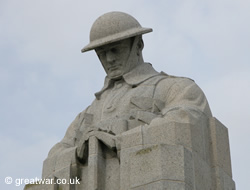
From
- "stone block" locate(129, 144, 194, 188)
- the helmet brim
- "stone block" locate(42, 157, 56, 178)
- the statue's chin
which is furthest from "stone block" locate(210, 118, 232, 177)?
"stone block" locate(42, 157, 56, 178)

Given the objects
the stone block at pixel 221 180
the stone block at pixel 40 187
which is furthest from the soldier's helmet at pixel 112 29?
the stone block at pixel 221 180

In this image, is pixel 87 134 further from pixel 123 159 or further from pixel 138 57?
pixel 138 57

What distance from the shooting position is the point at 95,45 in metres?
18.0

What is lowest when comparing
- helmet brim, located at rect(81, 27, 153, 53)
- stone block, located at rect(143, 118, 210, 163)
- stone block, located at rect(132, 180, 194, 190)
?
stone block, located at rect(132, 180, 194, 190)

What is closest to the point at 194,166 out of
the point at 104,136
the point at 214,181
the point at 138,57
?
the point at 214,181

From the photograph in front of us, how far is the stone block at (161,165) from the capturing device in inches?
593

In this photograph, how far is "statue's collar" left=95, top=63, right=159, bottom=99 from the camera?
18.0 meters

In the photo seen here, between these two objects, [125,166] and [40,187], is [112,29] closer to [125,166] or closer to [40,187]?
[125,166]

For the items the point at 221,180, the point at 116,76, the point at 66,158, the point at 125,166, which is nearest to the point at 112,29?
the point at 116,76

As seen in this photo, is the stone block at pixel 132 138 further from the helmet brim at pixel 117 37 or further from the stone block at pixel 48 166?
the helmet brim at pixel 117 37

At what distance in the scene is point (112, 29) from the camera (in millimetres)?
18078

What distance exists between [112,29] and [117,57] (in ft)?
2.13

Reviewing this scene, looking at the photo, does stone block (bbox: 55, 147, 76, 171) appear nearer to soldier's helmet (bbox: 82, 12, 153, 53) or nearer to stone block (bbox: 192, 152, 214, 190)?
soldier's helmet (bbox: 82, 12, 153, 53)

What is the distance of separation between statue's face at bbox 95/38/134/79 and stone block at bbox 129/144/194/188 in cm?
313
